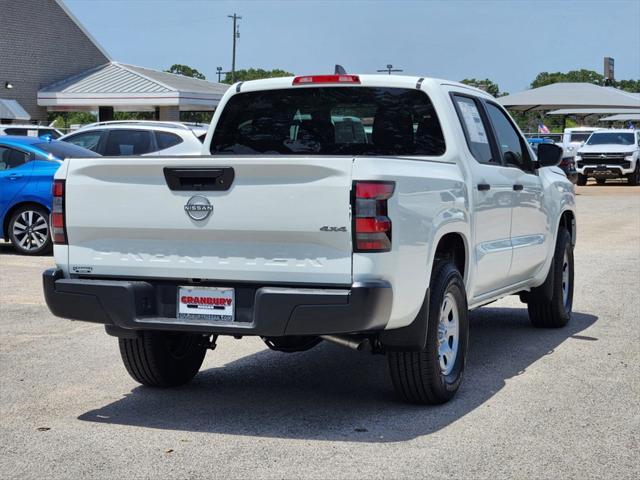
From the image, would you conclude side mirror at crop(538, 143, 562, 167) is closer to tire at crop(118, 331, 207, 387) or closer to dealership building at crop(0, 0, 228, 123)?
tire at crop(118, 331, 207, 387)

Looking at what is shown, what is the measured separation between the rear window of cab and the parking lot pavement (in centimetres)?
154

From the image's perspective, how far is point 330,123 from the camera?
7801 mm

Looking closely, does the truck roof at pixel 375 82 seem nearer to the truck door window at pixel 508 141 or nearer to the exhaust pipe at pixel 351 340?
the truck door window at pixel 508 141

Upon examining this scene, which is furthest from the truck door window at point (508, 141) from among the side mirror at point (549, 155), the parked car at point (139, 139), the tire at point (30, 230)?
the parked car at point (139, 139)

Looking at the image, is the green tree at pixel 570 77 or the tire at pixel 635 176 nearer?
the tire at pixel 635 176

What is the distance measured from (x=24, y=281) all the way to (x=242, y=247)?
725 centimetres

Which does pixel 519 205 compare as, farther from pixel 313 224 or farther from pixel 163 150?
pixel 163 150

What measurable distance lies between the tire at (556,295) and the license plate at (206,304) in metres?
4.02

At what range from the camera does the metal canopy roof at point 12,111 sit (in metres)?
47.8

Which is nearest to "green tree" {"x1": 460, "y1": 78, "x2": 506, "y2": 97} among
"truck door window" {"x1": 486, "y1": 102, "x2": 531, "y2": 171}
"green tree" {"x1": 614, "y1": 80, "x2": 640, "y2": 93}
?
"truck door window" {"x1": 486, "y1": 102, "x2": 531, "y2": 171}

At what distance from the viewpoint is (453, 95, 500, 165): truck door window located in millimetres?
7715

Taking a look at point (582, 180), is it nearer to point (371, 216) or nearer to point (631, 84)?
point (371, 216)

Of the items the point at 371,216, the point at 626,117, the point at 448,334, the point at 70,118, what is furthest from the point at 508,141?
the point at 70,118

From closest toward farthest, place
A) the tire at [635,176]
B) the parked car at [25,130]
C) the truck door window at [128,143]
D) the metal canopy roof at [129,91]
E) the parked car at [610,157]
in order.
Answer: the truck door window at [128,143] < the parked car at [25,130] < the parked car at [610,157] < the tire at [635,176] < the metal canopy roof at [129,91]
